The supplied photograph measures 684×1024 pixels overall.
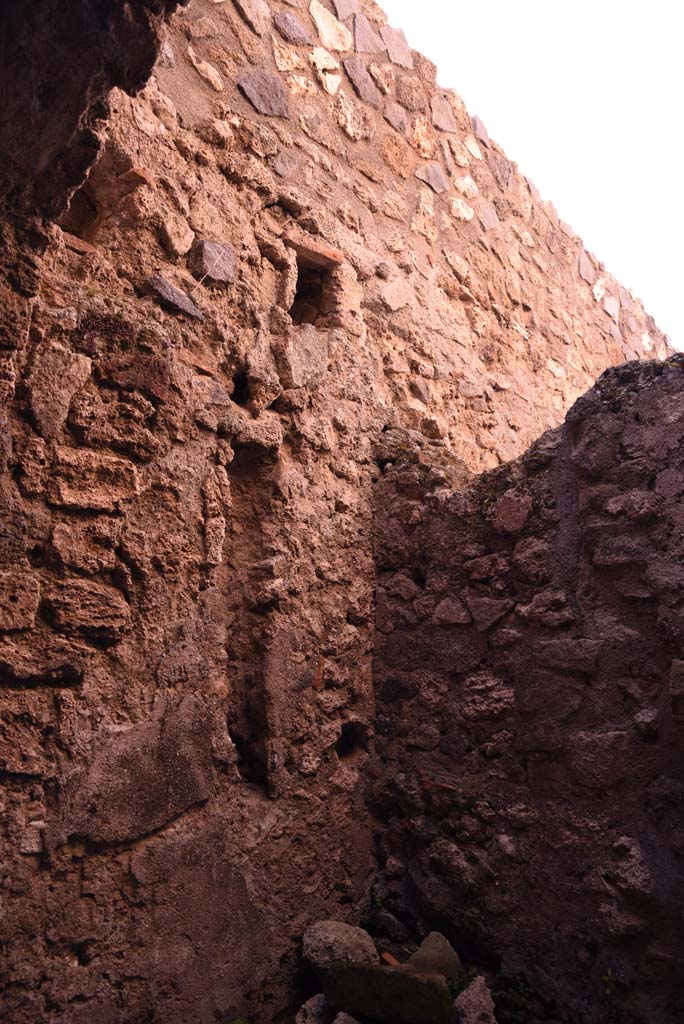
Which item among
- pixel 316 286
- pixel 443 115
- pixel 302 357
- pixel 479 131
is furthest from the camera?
pixel 479 131

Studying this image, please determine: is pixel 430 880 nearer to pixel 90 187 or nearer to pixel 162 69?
pixel 90 187

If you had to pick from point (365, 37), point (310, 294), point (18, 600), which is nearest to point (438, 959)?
point (18, 600)

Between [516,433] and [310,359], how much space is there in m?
1.59

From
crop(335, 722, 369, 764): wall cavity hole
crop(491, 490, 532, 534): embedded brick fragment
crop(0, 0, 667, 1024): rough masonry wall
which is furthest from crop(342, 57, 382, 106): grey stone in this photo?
crop(335, 722, 369, 764): wall cavity hole

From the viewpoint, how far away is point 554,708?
2.17 m

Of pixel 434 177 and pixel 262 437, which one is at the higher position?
pixel 434 177

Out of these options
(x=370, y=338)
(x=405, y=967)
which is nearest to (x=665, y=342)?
(x=370, y=338)

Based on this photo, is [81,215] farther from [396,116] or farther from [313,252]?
[396,116]

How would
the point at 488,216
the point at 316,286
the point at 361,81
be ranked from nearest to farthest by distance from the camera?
the point at 316,286, the point at 361,81, the point at 488,216

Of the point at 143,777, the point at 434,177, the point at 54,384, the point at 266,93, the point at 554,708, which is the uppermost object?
the point at 434,177

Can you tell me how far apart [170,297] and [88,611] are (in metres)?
0.93

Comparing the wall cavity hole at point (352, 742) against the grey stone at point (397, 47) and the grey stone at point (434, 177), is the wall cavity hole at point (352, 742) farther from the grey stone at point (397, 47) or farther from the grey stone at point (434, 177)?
the grey stone at point (397, 47)

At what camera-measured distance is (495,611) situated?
2.35 meters

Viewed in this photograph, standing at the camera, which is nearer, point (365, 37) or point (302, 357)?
point (302, 357)
